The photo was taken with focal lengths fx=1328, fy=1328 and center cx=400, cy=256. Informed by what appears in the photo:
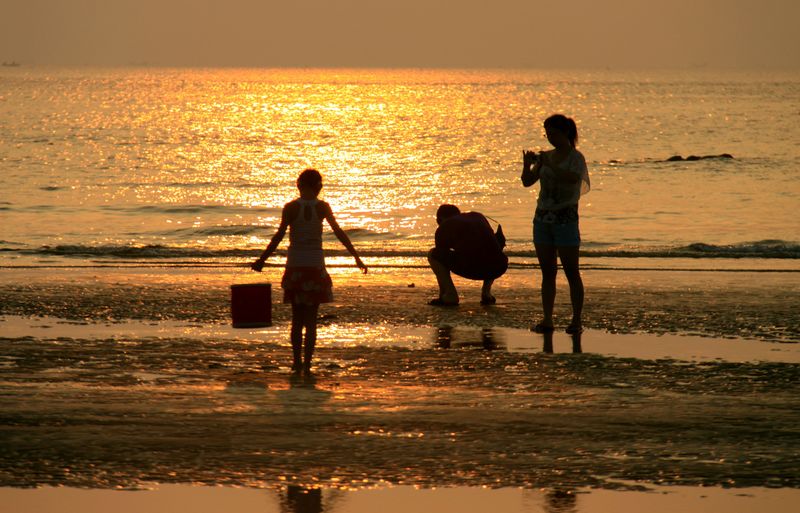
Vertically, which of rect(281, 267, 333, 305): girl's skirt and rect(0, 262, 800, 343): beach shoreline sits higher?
rect(281, 267, 333, 305): girl's skirt

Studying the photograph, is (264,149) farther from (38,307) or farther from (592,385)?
(592,385)

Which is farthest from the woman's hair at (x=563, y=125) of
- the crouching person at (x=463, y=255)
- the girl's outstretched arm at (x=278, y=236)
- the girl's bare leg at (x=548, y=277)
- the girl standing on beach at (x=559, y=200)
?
the girl's outstretched arm at (x=278, y=236)

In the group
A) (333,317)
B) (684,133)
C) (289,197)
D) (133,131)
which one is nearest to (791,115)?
(684,133)

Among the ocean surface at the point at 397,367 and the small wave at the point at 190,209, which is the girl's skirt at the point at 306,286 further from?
the small wave at the point at 190,209

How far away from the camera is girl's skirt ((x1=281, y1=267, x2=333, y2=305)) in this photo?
371 inches

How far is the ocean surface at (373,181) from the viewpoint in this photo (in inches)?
970

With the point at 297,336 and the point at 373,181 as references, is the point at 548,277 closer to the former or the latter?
the point at 297,336

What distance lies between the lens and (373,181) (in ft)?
147

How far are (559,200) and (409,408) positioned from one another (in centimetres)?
369

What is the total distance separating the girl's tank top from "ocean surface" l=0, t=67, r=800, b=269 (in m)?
8.94

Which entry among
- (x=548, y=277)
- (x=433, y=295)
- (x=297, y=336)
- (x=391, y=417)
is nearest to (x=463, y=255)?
(x=433, y=295)

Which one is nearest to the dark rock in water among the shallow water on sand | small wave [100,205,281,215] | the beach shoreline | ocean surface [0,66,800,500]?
ocean surface [0,66,800,500]

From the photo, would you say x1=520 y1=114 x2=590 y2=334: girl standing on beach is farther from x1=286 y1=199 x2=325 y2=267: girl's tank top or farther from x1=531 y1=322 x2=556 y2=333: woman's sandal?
Result: x1=286 y1=199 x2=325 y2=267: girl's tank top

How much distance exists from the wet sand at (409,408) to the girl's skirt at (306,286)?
1.70ft
